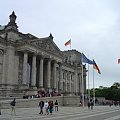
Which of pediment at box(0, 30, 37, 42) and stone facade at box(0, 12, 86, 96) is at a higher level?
pediment at box(0, 30, 37, 42)

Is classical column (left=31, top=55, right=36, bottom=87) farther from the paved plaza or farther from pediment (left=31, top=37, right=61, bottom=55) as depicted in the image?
the paved plaza

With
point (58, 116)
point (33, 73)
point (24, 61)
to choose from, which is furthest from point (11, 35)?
point (58, 116)

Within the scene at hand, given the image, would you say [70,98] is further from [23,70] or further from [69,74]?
[69,74]

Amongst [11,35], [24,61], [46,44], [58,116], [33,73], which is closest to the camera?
[58,116]

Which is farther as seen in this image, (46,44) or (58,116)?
(46,44)

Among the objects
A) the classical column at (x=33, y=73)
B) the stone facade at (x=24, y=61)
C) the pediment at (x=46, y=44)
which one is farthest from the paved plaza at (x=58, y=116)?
the pediment at (x=46, y=44)

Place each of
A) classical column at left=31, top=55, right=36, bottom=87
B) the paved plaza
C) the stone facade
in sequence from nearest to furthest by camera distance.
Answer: the paved plaza
the stone facade
classical column at left=31, top=55, right=36, bottom=87

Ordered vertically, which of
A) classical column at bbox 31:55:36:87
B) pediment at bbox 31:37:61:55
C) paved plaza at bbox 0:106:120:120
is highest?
pediment at bbox 31:37:61:55

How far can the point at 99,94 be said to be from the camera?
513 ft

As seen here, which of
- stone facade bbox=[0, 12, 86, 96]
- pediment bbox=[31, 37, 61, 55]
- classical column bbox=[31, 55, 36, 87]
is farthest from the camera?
pediment bbox=[31, 37, 61, 55]

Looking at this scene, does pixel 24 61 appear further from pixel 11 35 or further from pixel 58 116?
pixel 58 116

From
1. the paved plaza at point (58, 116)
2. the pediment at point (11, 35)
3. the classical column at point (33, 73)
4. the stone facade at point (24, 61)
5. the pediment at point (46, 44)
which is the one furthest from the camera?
the pediment at point (46, 44)

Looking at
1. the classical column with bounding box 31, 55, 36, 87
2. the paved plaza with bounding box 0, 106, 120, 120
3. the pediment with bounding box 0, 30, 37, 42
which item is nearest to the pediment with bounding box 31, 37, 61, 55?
the pediment with bounding box 0, 30, 37, 42

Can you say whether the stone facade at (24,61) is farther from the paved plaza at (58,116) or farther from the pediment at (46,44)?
the paved plaza at (58,116)
